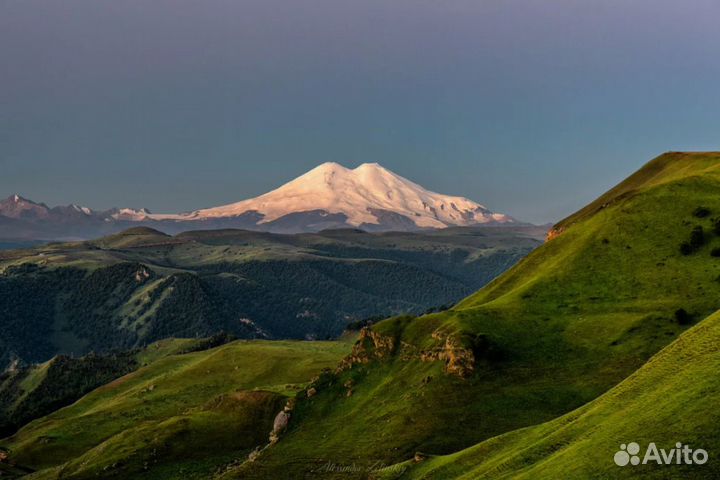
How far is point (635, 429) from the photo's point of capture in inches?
1599

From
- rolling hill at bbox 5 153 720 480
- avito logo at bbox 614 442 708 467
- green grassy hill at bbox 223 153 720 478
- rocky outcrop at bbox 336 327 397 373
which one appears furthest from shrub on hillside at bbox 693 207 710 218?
avito logo at bbox 614 442 708 467

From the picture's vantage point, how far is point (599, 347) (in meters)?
85.1

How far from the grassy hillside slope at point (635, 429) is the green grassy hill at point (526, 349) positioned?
19.8m

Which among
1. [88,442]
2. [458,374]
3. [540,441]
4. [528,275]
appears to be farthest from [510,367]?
[88,442]

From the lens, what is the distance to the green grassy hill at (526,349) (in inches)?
3071

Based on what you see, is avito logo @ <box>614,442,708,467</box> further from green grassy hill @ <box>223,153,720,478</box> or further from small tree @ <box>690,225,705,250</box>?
small tree @ <box>690,225,705,250</box>

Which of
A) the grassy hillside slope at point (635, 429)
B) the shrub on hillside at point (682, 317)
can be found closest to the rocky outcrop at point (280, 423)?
the grassy hillside slope at point (635, 429)

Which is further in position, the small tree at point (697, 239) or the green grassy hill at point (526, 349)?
the small tree at point (697, 239)

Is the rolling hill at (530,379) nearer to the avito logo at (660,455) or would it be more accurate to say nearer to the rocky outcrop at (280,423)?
the rocky outcrop at (280,423)

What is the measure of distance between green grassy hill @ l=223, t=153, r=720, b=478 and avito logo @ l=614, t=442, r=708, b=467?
3505 cm

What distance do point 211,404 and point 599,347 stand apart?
233ft

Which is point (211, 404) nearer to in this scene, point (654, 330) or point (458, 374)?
point (458, 374)

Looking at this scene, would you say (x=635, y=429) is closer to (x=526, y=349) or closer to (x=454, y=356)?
(x=526, y=349)

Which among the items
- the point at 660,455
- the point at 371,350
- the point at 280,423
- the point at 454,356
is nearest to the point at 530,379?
the point at 454,356
